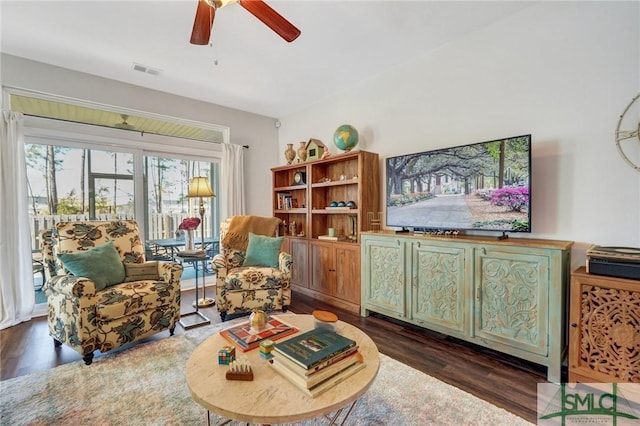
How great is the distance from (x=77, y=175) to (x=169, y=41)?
201 cm

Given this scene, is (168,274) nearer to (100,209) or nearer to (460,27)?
(100,209)

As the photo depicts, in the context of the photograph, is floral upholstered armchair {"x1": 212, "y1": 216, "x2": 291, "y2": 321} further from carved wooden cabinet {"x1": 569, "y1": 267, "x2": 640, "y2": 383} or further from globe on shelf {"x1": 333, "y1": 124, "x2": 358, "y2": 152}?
carved wooden cabinet {"x1": 569, "y1": 267, "x2": 640, "y2": 383}

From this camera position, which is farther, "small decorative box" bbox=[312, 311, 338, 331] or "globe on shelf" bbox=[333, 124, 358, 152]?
"globe on shelf" bbox=[333, 124, 358, 152]

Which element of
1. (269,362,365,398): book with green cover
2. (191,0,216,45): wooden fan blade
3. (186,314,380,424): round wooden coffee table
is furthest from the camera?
(191,0,216,45): wooden fan blade

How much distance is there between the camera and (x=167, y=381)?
1927 mm

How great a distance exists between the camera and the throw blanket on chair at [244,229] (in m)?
3.41

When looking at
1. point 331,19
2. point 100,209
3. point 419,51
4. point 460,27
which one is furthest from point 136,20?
point 460,27

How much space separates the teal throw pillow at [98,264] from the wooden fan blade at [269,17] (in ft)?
7.38

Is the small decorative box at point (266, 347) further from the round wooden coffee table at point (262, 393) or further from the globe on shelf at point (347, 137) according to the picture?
the globe on shelf at point (347, 137)

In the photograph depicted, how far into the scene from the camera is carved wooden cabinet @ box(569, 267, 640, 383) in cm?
165

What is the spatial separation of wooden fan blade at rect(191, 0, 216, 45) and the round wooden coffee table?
1.99m

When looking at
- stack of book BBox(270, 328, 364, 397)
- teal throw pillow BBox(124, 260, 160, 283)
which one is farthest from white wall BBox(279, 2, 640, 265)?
teal throw pillow BBox(124, 260, 160, 283)

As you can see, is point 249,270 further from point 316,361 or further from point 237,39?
point 237,39

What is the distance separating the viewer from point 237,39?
2.71 metres
